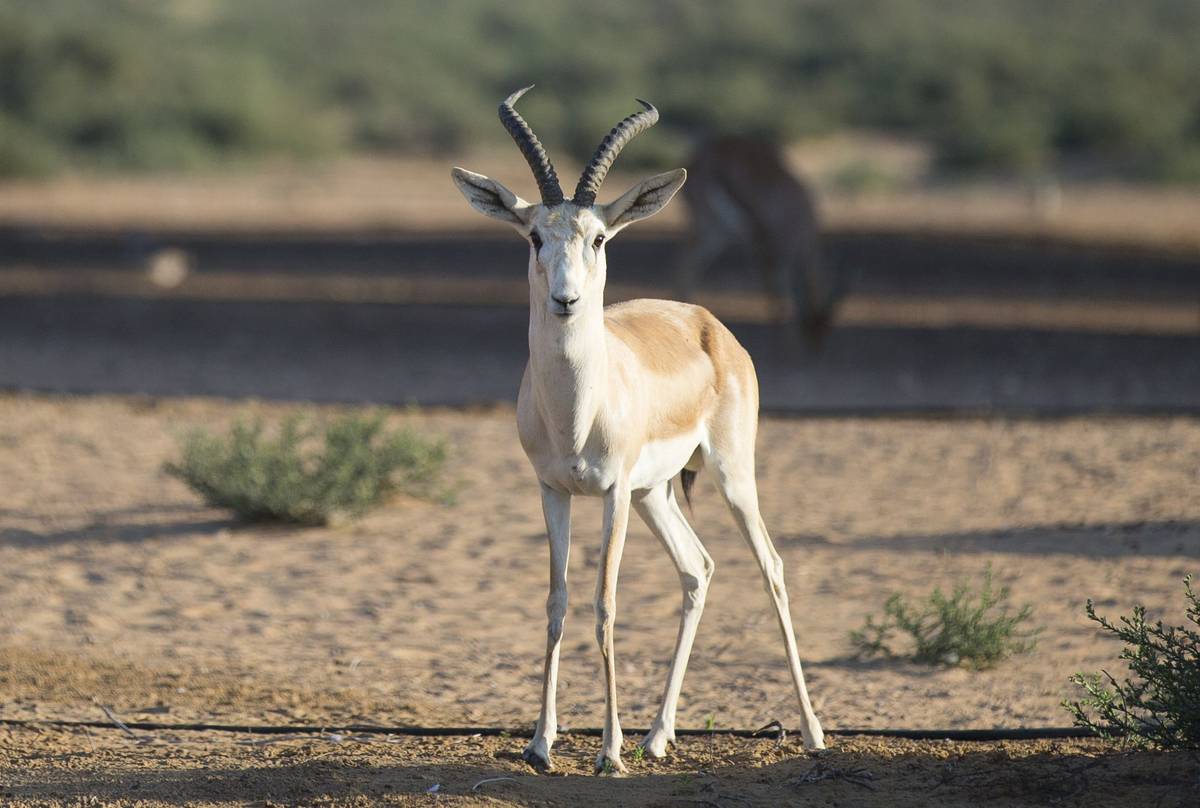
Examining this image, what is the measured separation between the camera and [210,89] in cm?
4116

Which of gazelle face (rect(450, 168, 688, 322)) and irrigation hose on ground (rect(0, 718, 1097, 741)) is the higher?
gazelle face (rect(450, 168, 688, 322))

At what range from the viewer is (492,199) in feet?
18.9

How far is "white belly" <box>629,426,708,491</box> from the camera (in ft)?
19.3

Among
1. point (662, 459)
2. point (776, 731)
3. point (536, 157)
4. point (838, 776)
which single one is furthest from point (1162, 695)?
point (536, 157)

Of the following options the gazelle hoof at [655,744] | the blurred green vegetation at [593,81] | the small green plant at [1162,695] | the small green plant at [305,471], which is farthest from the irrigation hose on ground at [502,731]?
the blurred green vegetation at [593,81]

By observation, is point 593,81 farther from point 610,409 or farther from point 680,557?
point 610,409

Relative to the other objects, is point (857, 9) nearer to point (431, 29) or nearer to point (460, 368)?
point (431, 29)

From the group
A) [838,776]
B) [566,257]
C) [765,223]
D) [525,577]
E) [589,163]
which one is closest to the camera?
[566,257]

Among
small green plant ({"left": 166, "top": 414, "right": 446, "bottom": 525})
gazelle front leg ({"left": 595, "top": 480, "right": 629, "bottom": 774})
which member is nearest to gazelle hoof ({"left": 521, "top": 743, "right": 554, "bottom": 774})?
gazelle front leg ({"left": 595, "top": 480, "right": 629, "bottom": 774})

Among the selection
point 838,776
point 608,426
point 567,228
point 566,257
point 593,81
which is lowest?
point 838,776

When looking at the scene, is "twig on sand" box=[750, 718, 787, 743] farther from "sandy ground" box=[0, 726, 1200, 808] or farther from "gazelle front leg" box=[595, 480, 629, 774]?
"gazelle front leg" box=[595, 480, 629, 774]

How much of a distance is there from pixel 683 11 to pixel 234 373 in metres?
54.3

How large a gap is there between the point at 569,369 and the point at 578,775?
1461 millimetres

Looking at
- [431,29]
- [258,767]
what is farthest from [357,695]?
[431,29]
